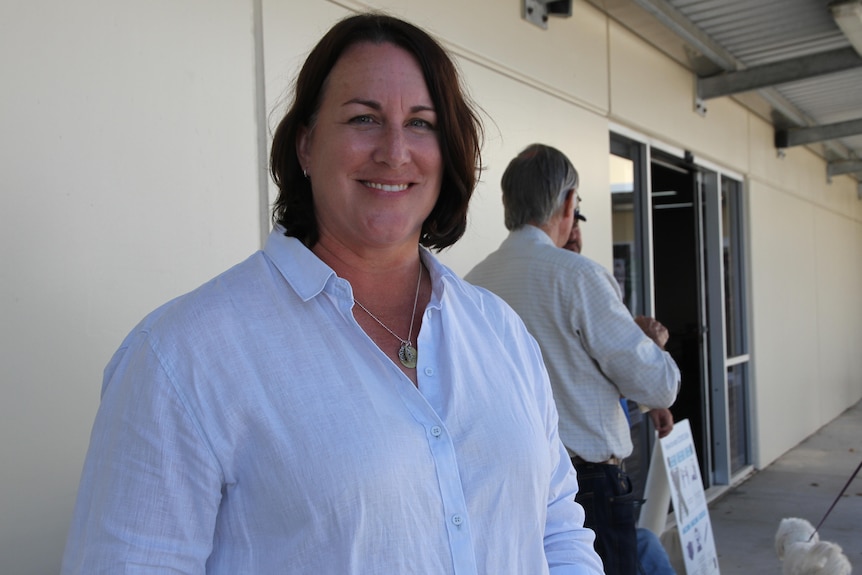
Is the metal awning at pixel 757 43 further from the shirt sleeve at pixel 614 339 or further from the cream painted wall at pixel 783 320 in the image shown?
the shirt sleeve at pixel 614 339

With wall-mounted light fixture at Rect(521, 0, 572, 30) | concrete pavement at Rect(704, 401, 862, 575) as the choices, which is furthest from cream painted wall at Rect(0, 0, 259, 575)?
concrete pavement at Rect(704, 401, 862, 575)

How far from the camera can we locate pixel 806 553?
8.13 ft

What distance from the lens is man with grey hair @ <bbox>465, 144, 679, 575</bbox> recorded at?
2.38 m

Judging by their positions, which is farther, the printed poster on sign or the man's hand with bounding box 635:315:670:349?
the printed poster on sign

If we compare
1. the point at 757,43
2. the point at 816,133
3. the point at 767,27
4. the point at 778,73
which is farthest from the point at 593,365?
the point at 816,133

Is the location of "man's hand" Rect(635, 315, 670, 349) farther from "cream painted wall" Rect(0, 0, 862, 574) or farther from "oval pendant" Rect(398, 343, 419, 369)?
"oval pendant" Rect(398, 343, 419, 369)

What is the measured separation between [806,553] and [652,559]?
0.50m

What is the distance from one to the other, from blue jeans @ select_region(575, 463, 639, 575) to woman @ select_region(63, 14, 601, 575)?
3.25ft

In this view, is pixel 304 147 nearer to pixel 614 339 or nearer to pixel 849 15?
pixel 614 339

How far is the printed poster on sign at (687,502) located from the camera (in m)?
3.31

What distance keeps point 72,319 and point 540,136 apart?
8.55 feet

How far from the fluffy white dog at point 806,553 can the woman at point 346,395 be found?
1.37 metres

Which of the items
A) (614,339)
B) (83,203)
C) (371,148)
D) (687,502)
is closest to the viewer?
(371,148)

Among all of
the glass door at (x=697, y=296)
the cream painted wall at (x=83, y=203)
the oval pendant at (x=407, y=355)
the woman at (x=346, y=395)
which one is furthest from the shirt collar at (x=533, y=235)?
the glass door at (x=697, y=296)
